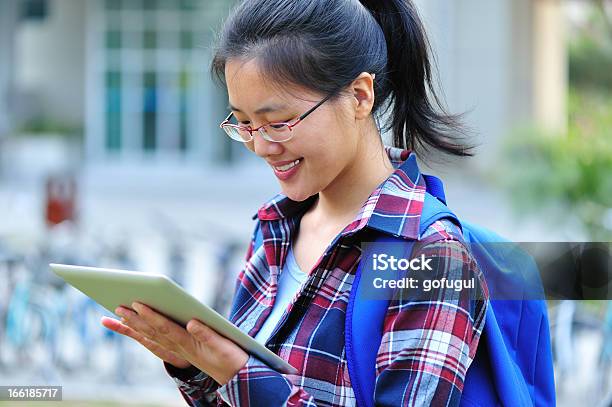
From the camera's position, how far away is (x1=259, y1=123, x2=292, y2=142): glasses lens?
163 cm

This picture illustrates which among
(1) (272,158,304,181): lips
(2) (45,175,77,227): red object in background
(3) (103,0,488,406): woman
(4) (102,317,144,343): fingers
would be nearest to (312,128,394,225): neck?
(3) (103,0,488,406): woman

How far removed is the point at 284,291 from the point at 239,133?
0.28m

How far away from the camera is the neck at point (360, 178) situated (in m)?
1.75

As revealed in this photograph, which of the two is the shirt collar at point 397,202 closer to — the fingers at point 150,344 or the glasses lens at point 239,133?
the glasses lens at point 239,133

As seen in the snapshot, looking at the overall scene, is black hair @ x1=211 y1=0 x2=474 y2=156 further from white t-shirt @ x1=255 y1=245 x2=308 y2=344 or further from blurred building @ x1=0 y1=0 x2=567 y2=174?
blurred building @ x1=0 y1=0 x2=567 y2=174

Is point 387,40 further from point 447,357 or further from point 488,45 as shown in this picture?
point 488,45

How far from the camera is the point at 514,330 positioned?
1647mm

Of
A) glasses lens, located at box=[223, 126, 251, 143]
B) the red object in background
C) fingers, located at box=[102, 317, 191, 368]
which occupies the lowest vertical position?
the red object in background

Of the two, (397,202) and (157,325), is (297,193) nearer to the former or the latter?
(397,202)

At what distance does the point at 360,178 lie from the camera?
175 cm

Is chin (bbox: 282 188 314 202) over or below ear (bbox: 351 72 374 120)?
below

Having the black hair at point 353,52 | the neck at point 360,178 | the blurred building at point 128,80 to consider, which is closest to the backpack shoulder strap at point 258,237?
the neck at point 360,178

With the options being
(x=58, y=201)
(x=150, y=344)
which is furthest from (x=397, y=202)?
(x=58, y=201)

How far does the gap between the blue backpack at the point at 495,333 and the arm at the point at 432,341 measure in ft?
0.11
